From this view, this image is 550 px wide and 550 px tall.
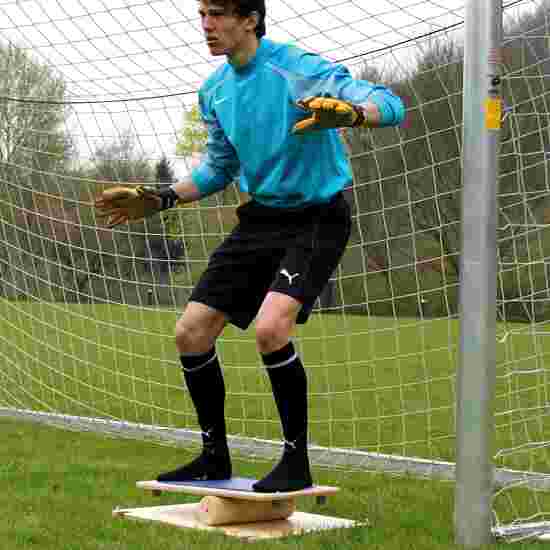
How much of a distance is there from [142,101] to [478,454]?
3709 millimetres

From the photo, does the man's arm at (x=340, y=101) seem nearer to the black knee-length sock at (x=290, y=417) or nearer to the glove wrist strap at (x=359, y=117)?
the glove wrist strap at (x=359, y=117)

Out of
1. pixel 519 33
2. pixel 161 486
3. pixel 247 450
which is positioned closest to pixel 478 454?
pixel 161 486

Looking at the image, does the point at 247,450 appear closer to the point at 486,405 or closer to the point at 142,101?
the point at 142,101

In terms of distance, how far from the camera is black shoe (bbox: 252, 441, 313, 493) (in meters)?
4.15

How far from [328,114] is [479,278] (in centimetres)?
70

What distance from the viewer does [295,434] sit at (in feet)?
13.7

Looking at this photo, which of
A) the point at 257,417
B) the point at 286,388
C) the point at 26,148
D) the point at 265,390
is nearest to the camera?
the point at 286,388

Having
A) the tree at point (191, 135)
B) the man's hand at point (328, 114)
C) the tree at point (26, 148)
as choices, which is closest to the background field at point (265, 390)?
the tree at point (26, 148)

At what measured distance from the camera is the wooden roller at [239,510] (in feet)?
13.9

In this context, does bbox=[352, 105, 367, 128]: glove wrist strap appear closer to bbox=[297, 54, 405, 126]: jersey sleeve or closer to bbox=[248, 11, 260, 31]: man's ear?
bbox=[297, 54, 405, 126]: jersey sleeve

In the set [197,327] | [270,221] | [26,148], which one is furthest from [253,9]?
[26,148]

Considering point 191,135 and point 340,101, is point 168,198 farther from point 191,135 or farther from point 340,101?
point 191,135

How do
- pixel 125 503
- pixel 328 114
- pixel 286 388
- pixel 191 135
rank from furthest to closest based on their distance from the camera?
pixel 191 135 → pixel 125 503 → pixel 286 388 → pixel 328 114

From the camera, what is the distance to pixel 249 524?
169 inches
